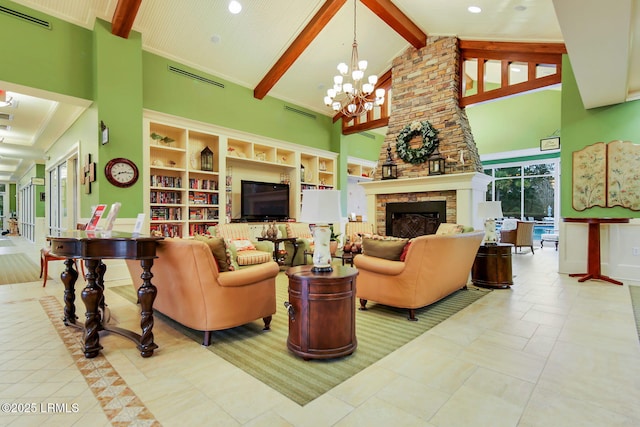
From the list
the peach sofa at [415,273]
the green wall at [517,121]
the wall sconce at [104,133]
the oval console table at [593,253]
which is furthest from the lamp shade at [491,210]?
the green wall at [517,121]

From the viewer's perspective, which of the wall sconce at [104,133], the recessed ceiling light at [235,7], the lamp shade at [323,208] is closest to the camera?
the lamp shade at [323,208]

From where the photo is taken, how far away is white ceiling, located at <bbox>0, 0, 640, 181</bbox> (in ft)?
11.1

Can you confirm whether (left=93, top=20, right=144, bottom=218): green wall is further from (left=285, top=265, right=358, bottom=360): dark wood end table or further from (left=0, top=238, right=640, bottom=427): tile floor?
(left=285, top=265, right=358, bottom=360): dark wood end table

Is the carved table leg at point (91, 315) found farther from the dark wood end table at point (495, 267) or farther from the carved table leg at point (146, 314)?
the dark wood end table at point (495, 267)

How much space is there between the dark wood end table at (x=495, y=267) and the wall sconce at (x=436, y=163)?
2466 millimetres

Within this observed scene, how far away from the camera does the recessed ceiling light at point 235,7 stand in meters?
5.09

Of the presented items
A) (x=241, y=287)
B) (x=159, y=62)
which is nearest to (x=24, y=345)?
(x=241, y=287)

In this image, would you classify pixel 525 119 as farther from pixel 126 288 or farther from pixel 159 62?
pixel 126 288

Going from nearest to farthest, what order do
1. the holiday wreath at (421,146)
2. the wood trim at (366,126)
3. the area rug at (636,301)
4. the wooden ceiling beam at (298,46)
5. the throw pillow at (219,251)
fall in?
the throw pillow at (219,251) → the area rug at (636,301) → the wooden ceiling beam at (298,46) → the holiday wreath at (421,146) → the wood trim at (366,126)

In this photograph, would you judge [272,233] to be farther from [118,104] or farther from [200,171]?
[118,104]

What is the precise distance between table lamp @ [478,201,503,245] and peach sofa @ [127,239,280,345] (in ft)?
11.4

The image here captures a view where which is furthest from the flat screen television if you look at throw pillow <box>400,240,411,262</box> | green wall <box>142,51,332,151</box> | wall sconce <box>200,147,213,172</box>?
throw pillow <box>400,240,411,262</box>

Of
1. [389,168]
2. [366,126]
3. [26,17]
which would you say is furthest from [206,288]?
[366,126]

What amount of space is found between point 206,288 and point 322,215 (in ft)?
3.57
